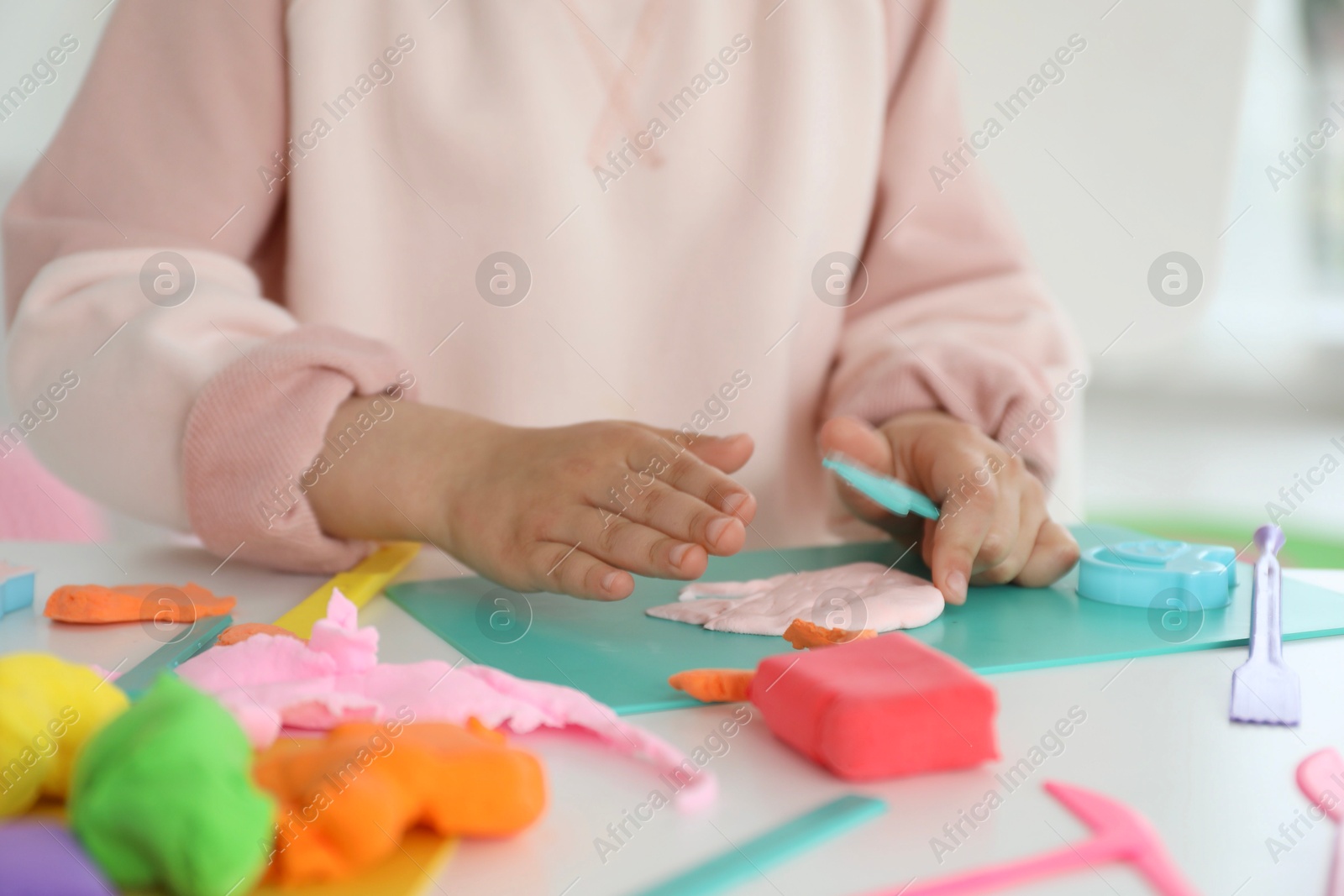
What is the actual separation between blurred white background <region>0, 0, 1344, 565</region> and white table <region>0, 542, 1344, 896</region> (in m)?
2.35

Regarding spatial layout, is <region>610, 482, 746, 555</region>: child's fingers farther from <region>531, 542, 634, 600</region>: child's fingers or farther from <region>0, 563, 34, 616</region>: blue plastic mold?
<region>0, 563, 34, 616</region>: blue plastic mold

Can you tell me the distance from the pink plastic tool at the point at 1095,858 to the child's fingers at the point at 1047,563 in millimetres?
306

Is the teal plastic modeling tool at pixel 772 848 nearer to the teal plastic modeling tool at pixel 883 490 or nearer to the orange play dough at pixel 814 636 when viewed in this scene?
the orange play dough at pixel 814 636

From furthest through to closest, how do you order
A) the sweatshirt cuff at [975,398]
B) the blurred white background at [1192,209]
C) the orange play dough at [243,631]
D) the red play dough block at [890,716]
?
the blurred white background at [1192,209] < the sweatshirt cuff at [975,398] < the orange play dough at [243,631] < the red play dough block at [890,716]

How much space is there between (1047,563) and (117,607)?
51 centimetres

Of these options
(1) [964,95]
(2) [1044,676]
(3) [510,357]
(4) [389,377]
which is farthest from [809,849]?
(1) [964,95]

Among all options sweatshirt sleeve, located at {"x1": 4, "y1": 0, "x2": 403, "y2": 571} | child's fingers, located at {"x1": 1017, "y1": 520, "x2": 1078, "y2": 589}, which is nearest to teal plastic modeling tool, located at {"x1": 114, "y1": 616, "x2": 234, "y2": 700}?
sweatshirt sleeve, located at {"x1": 4, "y1": 0, "x2": 403, "y2": 571}

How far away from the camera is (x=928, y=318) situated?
2.94 feet

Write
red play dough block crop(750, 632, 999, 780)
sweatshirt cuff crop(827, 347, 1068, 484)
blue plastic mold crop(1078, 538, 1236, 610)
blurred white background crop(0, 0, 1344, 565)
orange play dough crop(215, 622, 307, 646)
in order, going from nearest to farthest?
red play dough block crop(750, 632, 999, 780), orange play dough crop(215, 622, 307, 646), blue plastic mold crop(1078, 538, 1236, 610), sweatshirt cuff crop(827, 347, 1068, 484), blurred white background crop(0, 0, 1344, 565)

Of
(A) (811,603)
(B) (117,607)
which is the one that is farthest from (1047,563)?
(B) (117,607)

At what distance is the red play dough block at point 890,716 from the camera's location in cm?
35

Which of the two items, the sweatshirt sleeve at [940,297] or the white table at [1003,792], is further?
the sweatshirt sleeve at [940,297]

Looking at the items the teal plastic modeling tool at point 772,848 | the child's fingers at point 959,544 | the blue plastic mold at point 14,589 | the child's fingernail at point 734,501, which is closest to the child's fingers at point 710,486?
the child's fingernail at point 734,501

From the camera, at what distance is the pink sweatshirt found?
0.78 m
